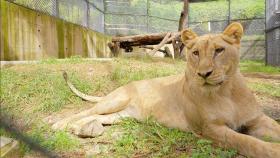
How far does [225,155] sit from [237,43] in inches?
35.9

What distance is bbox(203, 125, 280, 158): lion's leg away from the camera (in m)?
2.44

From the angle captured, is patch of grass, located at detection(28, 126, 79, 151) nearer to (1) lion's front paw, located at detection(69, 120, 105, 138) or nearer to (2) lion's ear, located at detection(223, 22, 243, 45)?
(1) lion's front paw, located at detection(69, 120, 105, 138)

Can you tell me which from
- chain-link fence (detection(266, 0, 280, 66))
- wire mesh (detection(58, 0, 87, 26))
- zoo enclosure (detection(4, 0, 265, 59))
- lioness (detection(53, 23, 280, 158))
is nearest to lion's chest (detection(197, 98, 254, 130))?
lioness (detection(53, 23, 280, 158))

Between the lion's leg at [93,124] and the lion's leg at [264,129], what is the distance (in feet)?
4.16

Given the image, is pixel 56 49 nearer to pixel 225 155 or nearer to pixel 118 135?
pixel 118 135

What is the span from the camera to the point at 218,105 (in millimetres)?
2912

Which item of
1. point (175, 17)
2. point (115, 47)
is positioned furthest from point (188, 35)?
point (175, 17)

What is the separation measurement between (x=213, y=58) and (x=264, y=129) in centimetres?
67

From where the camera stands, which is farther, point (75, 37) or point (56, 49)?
point (75, 37)

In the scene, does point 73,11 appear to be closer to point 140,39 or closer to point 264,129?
point 140,39

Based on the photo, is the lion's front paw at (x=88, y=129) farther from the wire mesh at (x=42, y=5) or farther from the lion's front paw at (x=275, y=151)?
the wire mesh at (x=42, y=5)

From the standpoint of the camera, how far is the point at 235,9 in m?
15.4

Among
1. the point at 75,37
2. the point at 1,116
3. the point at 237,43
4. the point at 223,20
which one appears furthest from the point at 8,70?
the point at 223,20

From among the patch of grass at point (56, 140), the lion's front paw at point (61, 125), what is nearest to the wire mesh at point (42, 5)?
the lion's front paw at point (61, 125)
